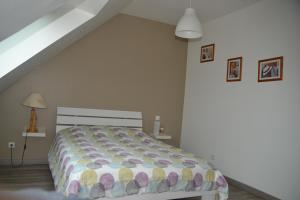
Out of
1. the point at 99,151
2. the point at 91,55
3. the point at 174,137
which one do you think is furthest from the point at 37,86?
the point at 174,137

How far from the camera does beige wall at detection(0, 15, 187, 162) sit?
3891 millimetres

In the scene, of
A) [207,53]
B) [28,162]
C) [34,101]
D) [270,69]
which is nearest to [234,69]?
[270,69]

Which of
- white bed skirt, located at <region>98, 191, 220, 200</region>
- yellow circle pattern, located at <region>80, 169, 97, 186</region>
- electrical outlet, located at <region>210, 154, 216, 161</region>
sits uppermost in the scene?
yellow circle pattern, located at <region>80, 169, 97, 186</region>

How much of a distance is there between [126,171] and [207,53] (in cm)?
283

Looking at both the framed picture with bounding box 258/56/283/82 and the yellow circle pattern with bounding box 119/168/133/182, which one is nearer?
the yellow circle pattern with bounding box 119/168/133/182

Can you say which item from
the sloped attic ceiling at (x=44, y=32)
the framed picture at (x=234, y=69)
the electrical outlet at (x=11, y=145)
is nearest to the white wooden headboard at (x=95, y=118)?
the electrical outlet at (x=11, y=145)

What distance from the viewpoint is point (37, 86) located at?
395 cm

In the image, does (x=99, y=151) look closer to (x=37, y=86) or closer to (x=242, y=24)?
(x=37, y=86)

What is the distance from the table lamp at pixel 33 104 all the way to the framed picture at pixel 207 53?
2668 millimetres

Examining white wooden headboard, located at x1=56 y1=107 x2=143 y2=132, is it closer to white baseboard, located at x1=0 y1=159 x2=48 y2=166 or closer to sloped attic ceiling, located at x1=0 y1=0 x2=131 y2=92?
white baseboard, located at x1=0 y1=159 x2=48 y2=166

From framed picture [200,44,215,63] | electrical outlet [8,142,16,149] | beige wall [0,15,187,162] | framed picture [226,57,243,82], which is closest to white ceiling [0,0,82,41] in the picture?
beige wall [0,15,187,162]

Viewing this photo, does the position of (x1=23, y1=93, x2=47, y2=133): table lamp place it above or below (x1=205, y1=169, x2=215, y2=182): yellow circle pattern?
above

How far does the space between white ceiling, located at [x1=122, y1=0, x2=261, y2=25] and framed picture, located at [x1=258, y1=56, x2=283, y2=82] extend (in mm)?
882

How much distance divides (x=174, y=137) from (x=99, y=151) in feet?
7.72
